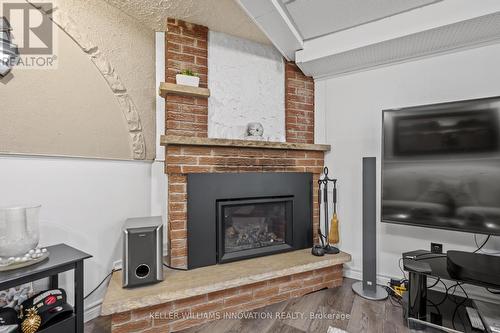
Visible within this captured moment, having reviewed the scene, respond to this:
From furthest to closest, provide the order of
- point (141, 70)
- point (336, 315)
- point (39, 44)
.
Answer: point (141, 70) < point (336, 315) < point (39, 44)

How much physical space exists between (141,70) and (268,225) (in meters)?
1.78

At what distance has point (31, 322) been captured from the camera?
1.28m

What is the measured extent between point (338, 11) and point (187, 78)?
50.5 inches

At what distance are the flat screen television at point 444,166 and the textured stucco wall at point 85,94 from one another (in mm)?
2004

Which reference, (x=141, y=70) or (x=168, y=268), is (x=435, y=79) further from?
(x=168, y=268)

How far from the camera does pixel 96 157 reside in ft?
6.05

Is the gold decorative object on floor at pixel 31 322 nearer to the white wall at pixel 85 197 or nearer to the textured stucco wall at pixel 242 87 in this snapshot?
the white wall at pixel 85 197

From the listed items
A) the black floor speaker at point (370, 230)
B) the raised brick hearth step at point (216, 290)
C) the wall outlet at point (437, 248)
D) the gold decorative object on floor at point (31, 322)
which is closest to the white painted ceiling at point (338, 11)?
the black floor speaker at point (370, 230)

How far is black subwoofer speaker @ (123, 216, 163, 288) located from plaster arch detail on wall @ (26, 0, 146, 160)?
0.69m

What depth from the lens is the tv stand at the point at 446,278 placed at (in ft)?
4.96

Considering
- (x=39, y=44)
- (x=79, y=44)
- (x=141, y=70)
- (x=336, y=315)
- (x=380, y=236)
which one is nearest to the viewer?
(x=39, y=44)

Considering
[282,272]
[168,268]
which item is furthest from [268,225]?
[168,268]

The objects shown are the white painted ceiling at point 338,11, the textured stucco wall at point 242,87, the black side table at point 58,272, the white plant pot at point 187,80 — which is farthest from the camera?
the textured stucco wall at point 242,87

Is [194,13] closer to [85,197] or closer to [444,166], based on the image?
[85,197]
